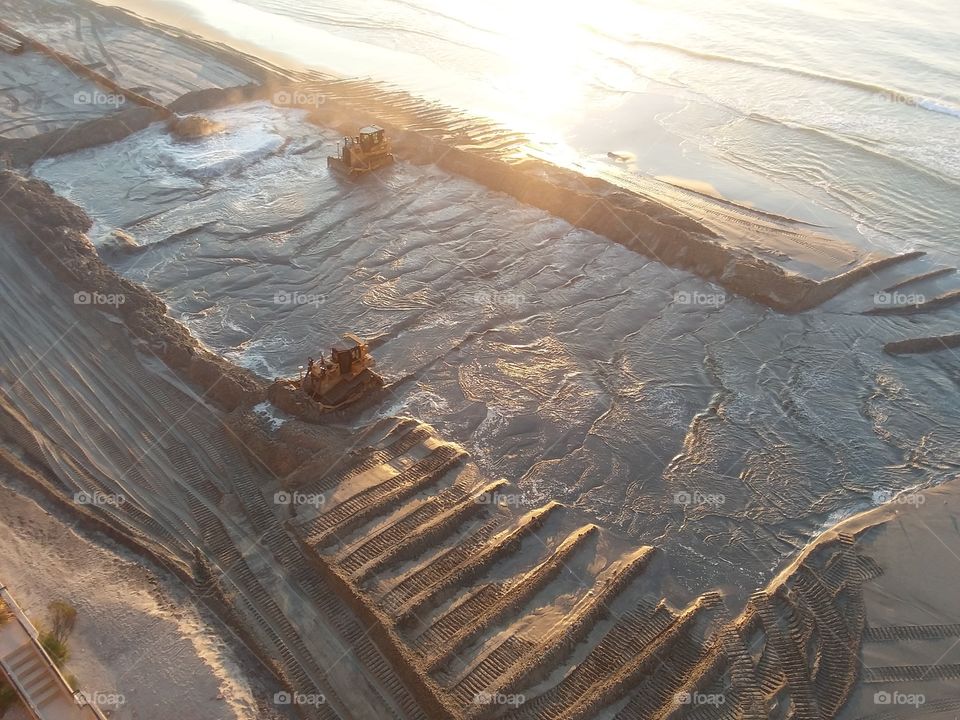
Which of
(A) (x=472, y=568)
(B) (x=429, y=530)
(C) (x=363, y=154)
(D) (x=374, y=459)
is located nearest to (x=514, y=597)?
(A) (x=472, y=568)

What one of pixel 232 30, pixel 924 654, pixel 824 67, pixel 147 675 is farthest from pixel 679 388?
pixel 232 30

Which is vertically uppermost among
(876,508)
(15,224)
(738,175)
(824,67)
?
(824,67)

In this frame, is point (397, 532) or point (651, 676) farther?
point (397, 532)

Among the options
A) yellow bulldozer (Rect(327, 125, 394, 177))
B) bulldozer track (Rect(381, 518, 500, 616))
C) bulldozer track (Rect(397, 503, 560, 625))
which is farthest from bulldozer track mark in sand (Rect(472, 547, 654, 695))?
yellow bulldozer (Rect(327, 125, 394, 177))

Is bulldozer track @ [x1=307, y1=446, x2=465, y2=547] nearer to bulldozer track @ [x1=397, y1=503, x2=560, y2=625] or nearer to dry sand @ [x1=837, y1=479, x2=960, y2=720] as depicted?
bulldozer track @ [x1=397, y1=503, x2=560, y2=625]

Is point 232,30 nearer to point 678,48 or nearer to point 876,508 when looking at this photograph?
point 678,48

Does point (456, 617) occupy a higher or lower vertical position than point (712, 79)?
lower

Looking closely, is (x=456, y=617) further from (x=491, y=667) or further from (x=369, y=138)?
(x=369, y=138)
